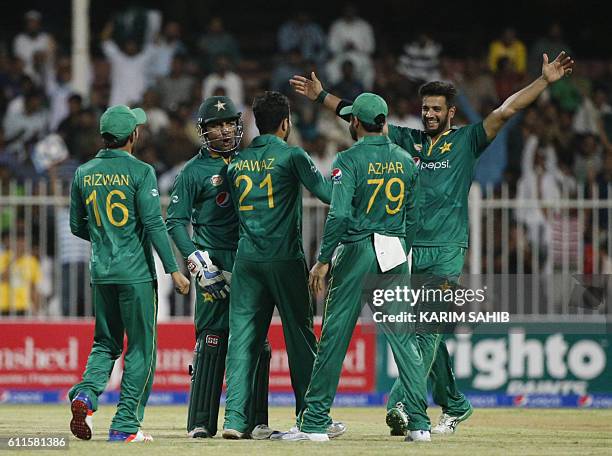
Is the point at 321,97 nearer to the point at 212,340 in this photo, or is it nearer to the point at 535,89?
the point at 535,89

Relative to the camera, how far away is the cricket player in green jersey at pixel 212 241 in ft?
36.8

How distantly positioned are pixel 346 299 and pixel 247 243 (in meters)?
0.87

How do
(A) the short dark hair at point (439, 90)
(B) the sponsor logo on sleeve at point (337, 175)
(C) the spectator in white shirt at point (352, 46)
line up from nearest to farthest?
1. (B) the sponsor logo on sleeve at point (337, 175)
2. (A) the short dark hair at point (439, 90)
3. (C) the spectator in white shirt at point (352, 46)

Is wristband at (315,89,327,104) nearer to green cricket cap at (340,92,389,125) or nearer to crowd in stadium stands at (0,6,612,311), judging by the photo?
green cricket cap at (340,92,389,125)

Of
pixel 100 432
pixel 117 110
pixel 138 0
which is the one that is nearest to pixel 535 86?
pixel 117 110

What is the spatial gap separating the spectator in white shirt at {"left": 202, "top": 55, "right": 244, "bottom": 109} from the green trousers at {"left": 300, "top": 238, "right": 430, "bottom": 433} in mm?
10458

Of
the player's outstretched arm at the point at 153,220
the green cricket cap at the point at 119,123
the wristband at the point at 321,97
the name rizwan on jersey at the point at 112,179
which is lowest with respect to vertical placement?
the player's outstretched arm at the point at 153,220

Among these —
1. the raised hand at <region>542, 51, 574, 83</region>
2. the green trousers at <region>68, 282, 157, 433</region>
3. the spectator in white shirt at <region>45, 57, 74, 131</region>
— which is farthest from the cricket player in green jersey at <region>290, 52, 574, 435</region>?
the spectator in white shirt at <region>45, 57, 74, 131</region>

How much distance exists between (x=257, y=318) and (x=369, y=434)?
1458mm

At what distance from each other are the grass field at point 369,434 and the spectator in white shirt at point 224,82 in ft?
21.5

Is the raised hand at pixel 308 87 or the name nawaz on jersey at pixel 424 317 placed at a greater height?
the raised hand at pixel 308 87

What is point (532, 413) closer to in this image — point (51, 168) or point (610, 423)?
point (610, 423)

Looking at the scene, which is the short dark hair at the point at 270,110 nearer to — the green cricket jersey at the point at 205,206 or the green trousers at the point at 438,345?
the green cricket jersey at the point at 205,206

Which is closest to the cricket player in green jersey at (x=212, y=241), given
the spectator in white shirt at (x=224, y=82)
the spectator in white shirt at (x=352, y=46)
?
the spectator in white shirt at (x=224, y=82)
